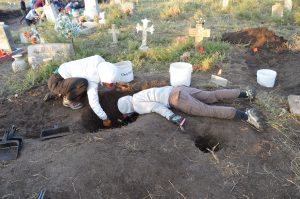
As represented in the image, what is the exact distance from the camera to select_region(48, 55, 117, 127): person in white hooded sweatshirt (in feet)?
14.7

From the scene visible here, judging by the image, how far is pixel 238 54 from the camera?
267 inches

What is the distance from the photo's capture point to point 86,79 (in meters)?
4.67

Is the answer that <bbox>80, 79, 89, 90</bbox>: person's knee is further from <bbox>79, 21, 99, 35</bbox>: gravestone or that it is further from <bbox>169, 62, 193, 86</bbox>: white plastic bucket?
<bbox>79, 21, 99, 35</bbox>: gravestone

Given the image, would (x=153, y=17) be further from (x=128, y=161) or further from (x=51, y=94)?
(x=128, y=161)

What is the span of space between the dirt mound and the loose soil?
122 inches

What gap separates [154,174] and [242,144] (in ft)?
4.00

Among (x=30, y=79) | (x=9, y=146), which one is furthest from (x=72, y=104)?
(x=30, y=79)

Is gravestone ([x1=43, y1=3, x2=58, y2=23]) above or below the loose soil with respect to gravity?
above

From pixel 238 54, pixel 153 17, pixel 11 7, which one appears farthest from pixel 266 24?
pixel 11 7

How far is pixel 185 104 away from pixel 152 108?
484mm

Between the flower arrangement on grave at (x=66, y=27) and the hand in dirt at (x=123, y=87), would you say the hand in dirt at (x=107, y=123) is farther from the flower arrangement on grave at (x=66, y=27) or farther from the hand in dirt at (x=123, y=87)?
the flower arrangement on grave at (x=66, y=27)

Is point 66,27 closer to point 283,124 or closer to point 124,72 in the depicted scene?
point 124,72

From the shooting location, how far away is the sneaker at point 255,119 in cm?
391

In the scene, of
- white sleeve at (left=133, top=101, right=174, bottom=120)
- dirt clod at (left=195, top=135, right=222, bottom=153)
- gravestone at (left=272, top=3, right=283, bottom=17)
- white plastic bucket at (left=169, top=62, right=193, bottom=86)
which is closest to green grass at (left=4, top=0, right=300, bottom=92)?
gravestone at (left=272, top=3, right=283, bottom=17)
